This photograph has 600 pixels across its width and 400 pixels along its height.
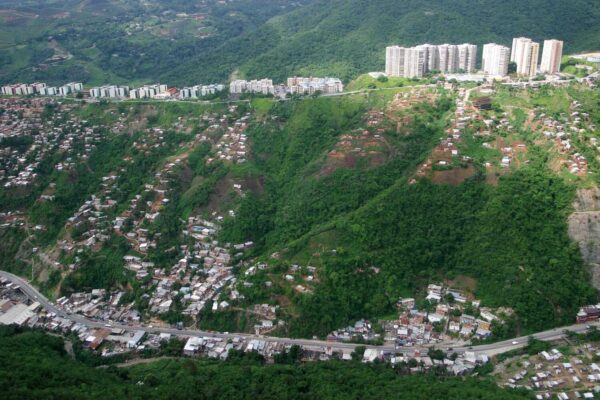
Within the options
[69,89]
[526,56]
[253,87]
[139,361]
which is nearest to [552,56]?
[526,56]

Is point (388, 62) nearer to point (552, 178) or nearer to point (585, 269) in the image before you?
point (552, 178)

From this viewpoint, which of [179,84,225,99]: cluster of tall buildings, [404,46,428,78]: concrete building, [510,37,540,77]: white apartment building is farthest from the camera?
[179,84,225,99]: cluster of tall buildings

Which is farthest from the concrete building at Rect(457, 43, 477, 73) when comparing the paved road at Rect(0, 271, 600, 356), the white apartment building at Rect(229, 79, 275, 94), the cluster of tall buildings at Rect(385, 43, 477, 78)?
the paved road at Rect(0, 271, 600, 356)

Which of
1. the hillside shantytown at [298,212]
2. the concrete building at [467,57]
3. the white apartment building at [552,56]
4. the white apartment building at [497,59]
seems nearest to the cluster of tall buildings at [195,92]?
the hillside shantytown at [298,212]

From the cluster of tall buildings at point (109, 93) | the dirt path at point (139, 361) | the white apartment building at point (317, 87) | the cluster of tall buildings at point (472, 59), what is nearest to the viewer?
the dirt path at point (139, 361)

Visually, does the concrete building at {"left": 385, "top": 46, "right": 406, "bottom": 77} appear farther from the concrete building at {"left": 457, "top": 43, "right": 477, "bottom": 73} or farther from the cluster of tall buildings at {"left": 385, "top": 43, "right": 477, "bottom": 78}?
the concrete building at {"left": 457, "top": 43, "right": 477, "bottom": 73}

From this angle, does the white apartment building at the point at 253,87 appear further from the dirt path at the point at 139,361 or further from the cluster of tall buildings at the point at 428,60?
the dirt path at the point at 139,361
